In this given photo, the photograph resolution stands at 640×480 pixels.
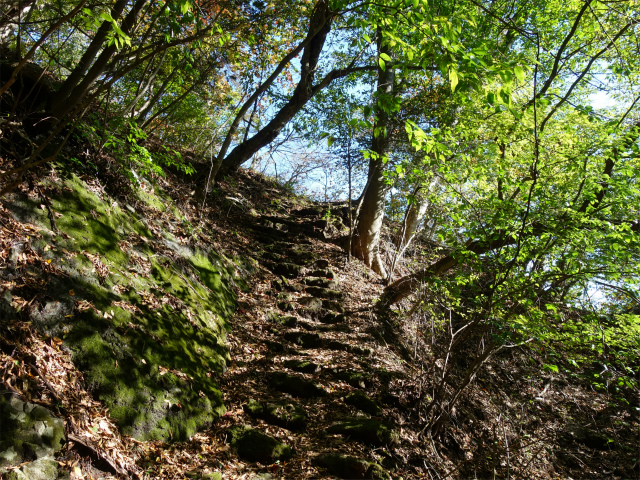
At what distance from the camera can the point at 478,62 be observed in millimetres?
2537

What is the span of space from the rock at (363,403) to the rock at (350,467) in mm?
1077

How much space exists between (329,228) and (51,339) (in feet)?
27.9

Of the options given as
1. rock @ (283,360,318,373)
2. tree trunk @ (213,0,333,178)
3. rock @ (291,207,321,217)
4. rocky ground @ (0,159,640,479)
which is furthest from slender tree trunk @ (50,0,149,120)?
rock @ (291,207,321,217)

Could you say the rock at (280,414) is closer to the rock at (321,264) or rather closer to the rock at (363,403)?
the rock at (363,403)

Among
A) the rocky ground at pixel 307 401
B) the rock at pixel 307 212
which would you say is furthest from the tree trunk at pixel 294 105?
the rock at pixel 307 212

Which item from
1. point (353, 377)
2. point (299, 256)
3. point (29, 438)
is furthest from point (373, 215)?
point (29, 438)

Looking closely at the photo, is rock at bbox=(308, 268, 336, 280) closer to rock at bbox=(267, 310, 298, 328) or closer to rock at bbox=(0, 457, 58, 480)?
rock at bbox=(267, 310, 298, 328)

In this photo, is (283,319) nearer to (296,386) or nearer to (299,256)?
(296,386)

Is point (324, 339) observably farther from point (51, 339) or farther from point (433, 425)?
point (51, 339)

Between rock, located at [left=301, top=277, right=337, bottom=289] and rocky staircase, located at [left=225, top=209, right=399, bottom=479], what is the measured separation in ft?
0.08

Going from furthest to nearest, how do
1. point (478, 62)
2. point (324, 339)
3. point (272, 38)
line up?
point (272, 38) → point (324, 339) → point (478, 62)

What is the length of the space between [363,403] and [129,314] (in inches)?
127

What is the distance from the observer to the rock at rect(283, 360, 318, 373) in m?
5.19

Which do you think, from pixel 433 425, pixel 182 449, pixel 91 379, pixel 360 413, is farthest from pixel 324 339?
pixel 91 379
